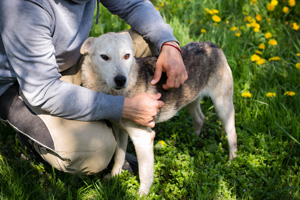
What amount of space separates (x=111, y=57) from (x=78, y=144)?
0.76 meters

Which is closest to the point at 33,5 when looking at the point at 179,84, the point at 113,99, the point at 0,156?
the point at 113,99

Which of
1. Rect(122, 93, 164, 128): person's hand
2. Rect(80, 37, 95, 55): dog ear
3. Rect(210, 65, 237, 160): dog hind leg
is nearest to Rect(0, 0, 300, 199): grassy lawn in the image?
Rect(210, 65, 237, 160): dog hind leg

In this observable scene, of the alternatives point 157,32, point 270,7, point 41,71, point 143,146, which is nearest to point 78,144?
point 143,146

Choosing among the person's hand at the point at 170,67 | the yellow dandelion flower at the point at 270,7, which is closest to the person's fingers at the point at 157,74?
the person's hand at the point at 170,67

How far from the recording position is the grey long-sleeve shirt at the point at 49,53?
194 centimetres

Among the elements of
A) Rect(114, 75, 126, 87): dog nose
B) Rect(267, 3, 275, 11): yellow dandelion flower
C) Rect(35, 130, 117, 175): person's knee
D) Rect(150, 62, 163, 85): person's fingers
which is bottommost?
Rect(35, 130, 117, 175): person's knee

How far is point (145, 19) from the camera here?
2.81m

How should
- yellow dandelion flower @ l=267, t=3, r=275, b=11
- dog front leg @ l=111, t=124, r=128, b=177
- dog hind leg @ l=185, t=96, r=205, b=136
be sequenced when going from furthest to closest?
1. yellow dandelion flower @ l=267, t=3, r=275, b=11
2. dog hind leg @ l=185, t=96, r=205, b=136
3. dog front leg @ l=111, t=124, r=128, b=177

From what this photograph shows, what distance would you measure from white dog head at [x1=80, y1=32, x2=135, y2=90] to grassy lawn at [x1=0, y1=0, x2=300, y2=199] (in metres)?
0.97

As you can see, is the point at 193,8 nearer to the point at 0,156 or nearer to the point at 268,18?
the point at 268,18

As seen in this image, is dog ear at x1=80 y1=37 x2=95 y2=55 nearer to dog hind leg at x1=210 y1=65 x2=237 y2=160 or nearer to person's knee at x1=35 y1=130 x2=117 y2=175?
person's knee at x1=35 y1=130 x2=117 y2=175

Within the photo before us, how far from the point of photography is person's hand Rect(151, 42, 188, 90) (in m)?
2.56

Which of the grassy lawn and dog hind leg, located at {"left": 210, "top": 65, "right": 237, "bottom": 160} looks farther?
dog hind leg, located at {"left": 210, "top": 65, "right": 237, "bottom": 160}

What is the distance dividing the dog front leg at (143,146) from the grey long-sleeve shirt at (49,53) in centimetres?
25
